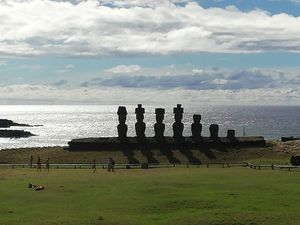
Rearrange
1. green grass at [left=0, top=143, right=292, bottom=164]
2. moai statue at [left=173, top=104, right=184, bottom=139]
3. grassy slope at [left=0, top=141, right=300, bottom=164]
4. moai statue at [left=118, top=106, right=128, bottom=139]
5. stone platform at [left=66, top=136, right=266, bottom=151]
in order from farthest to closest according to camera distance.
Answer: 1. moai statue at [left=118, top=106, right=128, bottom=139]
2. moai statue at [left=173, top=104, right=184, bottom=139]
3. stone platform at [left=66, top=136, right=266, bottom=151]
4. grassy slope at [left=0, top=141, right=300, bottom=164]
5. green grass at [left=0, top=143, right=292, bottom=164]

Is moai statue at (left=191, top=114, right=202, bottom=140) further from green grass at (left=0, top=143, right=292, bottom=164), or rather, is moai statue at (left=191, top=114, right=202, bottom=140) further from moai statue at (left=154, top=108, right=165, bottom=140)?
moai statue at (left=154, top=108, right=165, bottom=140)

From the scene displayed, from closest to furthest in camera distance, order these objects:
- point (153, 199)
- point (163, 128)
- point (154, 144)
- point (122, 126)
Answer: point (153, 199)
point (154, 144)
point (163, 128)
point (122, 126)

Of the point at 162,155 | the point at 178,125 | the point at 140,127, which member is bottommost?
the point at 162,155

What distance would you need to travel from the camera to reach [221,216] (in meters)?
29.5

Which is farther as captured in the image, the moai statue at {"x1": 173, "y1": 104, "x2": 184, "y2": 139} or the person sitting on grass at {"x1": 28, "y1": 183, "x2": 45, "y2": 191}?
the moai statue at {"x1": 173, "y1": 104, "x2": 184, "y2": 139}

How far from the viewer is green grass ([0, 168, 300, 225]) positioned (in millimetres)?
29422

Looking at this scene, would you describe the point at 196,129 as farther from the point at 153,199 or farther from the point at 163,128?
the point at 153,199

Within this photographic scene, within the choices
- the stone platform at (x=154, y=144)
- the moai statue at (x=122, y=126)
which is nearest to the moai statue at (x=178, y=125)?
the stone platform at (x=154, y=144)

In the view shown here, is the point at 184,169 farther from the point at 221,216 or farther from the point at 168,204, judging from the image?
the point at 221,216

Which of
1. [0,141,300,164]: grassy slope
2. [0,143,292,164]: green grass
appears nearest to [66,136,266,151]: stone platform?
[0,143,292,164]: green grass

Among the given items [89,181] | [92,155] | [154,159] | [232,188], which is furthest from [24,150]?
[232,188]

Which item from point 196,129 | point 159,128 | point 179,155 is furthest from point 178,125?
point 179,155

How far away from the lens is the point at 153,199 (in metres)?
35.5

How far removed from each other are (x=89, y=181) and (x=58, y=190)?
582 cm
